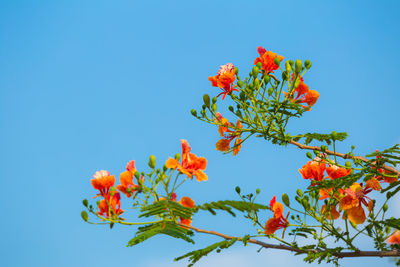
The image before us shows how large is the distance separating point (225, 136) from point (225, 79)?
62 centimetres

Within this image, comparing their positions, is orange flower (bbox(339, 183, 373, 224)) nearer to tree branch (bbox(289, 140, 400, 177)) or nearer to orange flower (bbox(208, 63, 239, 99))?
tree branch (bbox(289, 140, 400, 177))

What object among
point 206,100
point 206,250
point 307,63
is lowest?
point 206,250

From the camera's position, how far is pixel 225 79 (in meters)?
4.43

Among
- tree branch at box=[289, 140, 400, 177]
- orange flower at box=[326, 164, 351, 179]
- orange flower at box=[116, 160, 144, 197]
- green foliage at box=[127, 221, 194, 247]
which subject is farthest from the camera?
orange flower at box=[326, 164, 351, 179]

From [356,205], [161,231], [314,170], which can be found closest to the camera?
[161,231]

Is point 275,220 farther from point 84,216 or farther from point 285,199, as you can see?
point 84,216

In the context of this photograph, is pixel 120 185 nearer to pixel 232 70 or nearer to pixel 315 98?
pixel 232 70

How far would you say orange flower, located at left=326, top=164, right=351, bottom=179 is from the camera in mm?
4250

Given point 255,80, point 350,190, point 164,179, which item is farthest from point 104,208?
point 350,190

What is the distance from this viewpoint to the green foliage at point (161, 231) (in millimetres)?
3045

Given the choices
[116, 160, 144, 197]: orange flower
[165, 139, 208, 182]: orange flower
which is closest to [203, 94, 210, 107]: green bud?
[165, 139, 208, 182]: orange flower

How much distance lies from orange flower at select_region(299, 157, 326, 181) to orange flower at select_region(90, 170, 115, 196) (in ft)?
6.51

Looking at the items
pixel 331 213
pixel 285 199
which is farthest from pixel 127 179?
pixel 331 213

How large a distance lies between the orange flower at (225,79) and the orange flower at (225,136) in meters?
0.25
